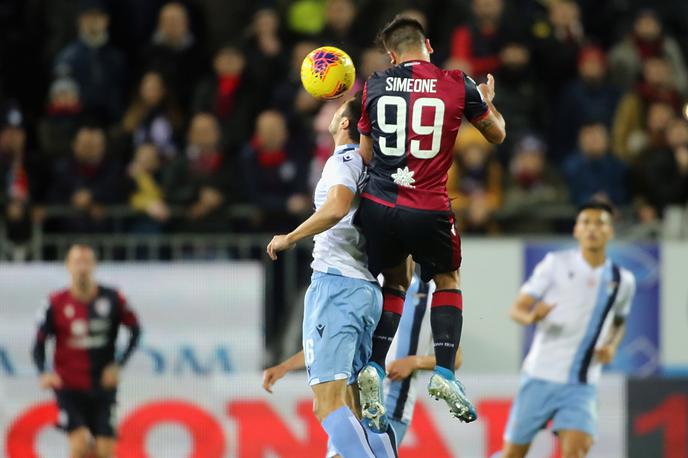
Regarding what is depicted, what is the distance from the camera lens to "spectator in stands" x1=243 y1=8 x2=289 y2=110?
46.6 feet

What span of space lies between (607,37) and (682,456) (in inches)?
206

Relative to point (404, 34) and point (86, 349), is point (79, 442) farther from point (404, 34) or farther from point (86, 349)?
point (404, 34)

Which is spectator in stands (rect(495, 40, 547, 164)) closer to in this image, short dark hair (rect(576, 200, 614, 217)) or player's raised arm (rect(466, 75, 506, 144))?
short dark hair (rect(576, 200, 614, 217))

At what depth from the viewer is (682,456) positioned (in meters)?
12.1

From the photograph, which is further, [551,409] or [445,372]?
[551,409]

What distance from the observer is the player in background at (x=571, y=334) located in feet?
34.4

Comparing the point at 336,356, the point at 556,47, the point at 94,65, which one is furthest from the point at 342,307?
the point at 556,47

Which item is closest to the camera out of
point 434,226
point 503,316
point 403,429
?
point 434,226

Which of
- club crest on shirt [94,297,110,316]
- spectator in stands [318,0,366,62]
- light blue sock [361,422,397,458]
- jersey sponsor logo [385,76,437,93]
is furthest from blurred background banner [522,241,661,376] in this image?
jersey sponsor logo [385,76,437,93]

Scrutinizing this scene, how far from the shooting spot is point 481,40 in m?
14.2

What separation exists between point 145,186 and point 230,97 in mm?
1332

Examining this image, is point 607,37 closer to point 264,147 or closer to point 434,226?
point 264,147

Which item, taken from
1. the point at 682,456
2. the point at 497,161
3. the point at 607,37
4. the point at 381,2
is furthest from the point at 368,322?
the point at 607,37

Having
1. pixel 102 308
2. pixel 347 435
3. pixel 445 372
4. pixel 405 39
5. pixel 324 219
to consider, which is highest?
pixel 405 39
